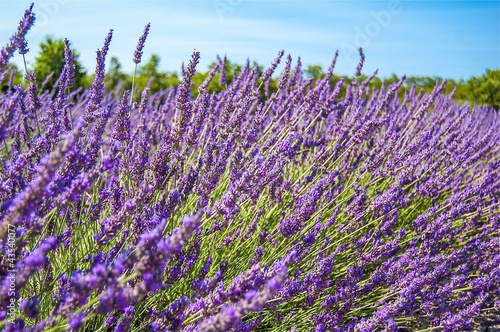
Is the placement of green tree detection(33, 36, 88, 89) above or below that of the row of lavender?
above

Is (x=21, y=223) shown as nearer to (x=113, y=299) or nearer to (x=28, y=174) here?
(x=28, y=174)

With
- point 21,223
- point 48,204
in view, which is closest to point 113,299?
point 48,204

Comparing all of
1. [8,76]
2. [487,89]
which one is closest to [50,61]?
[8,76]

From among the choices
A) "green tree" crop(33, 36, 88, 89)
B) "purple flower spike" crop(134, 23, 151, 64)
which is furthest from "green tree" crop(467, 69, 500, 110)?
"purple flower spike" crop(134, 23, 151, 64)

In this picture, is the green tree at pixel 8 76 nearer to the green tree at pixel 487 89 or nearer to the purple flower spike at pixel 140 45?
the purple flower spike at pixel 140 45

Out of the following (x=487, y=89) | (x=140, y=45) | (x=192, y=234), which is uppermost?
(x=487, y=89)

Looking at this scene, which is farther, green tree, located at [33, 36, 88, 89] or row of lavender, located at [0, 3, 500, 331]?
green tree, located at [33, 36, 88, 89]

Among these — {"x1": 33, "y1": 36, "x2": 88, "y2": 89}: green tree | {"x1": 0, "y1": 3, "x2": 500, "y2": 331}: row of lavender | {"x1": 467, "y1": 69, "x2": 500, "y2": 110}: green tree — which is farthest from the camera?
{"x1": 467, "y1": 69, "x2": 500, "y2": 110}: green tree

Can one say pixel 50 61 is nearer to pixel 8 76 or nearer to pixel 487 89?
pixel 8 76

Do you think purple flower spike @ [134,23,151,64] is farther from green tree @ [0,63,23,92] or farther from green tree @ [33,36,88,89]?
green tree @ [33,36,88,89]

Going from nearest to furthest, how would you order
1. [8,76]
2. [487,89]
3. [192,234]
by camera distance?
[192,234] → [8,76] → [487,89]

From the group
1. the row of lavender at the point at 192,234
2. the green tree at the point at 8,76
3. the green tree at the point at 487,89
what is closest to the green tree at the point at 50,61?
the green tree at the point at 8,76

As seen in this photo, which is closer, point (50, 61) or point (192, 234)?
point (192, 234)

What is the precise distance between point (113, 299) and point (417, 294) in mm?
1991
